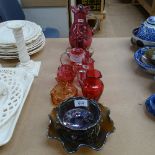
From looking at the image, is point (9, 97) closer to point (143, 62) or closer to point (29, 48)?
point (29, 48)

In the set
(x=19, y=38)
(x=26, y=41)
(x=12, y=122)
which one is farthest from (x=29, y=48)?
(x=12, y=122)

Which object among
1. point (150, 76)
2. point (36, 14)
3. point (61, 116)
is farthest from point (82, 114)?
point (36, 14)

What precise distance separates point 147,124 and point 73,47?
17.3 inches

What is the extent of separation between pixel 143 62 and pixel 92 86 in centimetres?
25

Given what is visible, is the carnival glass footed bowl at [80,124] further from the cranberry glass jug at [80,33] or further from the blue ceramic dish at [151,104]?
the cranberry glass jug at [80,33]

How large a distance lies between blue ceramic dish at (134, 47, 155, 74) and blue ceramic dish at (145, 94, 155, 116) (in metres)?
0.14

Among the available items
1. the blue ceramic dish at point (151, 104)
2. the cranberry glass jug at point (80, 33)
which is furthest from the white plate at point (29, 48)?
the blue ceramic dish at point (151, 104)

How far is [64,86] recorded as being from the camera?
0.72 m

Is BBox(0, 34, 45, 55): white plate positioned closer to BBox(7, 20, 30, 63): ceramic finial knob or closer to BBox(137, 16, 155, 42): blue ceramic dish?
BBox(7, 20, 30, 63): ceramic finial knob

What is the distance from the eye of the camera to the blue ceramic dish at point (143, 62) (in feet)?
2.57

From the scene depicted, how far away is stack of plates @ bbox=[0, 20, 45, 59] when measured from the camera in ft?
2.83

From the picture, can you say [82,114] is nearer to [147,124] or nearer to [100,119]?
[100,119]

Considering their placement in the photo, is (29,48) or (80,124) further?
(29,48)

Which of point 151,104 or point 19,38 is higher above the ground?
point 19,38
